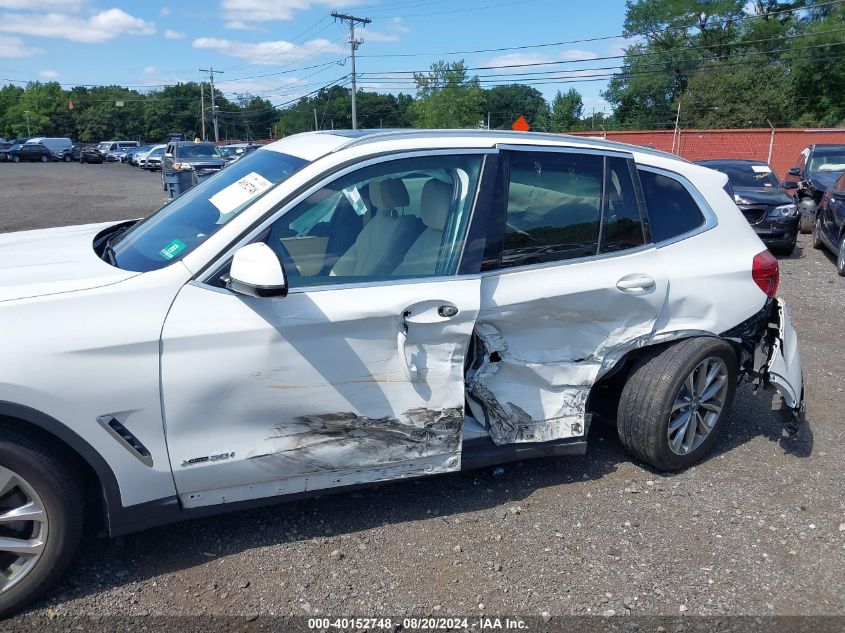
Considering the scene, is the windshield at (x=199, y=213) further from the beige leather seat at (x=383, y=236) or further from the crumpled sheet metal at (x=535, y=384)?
the crumpled sheet metal at (x=535, y=384)

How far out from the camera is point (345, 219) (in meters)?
3.31

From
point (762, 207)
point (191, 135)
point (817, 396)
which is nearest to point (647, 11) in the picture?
point (762, 207)

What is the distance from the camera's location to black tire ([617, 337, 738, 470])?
3846 millimetres

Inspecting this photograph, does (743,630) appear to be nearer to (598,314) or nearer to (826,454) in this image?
(598,314)

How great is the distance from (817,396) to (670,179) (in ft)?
7.85

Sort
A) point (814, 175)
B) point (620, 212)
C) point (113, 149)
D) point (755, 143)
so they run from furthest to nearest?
point (113, 149), point (755, 143), point (814, 175), point (620, 212)

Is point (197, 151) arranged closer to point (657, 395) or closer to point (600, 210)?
point (600, 210)

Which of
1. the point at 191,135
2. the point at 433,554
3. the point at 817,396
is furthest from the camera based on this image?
the point at 191,135

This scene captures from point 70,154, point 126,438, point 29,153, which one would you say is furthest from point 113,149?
point 126,438

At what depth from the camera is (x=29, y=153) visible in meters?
56.4

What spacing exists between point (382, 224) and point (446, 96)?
206ft

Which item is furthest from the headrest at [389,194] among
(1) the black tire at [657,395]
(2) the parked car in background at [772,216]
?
(2) the parked car in background at [772,216]

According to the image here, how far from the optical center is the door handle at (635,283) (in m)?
3.72

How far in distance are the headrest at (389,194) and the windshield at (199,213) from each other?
0.36 metres
